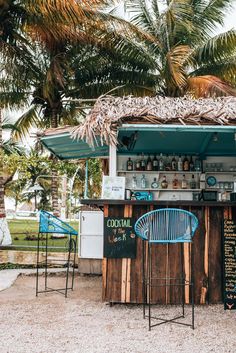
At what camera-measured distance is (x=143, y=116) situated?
5016mm

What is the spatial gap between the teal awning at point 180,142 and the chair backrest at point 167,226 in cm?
207

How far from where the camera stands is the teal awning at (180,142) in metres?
6.39

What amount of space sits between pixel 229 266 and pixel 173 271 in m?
0.65

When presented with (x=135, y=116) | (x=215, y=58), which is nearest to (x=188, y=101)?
(x=135, y=116)

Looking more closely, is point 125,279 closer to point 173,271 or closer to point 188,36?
point 173,271

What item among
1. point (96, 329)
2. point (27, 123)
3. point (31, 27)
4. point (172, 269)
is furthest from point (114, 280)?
point (27, 123)

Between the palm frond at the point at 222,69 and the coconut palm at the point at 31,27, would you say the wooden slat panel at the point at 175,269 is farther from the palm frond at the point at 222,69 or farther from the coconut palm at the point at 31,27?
the palm frond at the point at 222,69

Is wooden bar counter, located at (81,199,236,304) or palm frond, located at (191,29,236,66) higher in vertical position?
palm frond, located at (191,29,236,66)

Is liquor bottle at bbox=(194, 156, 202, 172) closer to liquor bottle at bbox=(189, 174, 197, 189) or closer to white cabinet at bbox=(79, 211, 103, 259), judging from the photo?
liquor bottle at bbox=(189, 174, 197, 189)

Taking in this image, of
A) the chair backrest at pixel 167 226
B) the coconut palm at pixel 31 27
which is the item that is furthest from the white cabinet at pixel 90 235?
the coconut palm at pixel 31 27

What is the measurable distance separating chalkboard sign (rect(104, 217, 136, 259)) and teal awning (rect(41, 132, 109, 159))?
1909 millimetres

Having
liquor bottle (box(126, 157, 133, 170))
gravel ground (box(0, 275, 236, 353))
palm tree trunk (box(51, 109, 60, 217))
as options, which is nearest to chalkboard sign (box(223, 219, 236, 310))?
gravel ground (box(0, 275, 236, 353))

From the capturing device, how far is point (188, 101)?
218 inches

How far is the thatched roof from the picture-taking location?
495 cm
